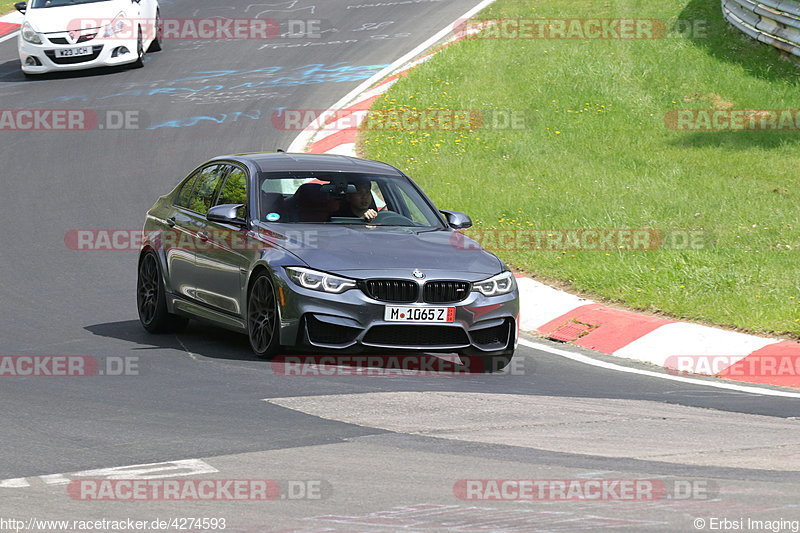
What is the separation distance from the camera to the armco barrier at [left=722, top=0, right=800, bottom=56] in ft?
72.8

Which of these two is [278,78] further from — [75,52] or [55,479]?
[55,479]

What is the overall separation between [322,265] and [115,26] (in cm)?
1593

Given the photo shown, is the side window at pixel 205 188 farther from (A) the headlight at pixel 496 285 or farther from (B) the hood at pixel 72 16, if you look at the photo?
(B) the hood at pixel 72 16

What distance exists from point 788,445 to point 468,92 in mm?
15496

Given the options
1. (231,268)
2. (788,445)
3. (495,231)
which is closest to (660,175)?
(495,231)

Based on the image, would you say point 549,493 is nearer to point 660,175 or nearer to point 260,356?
point 260,356

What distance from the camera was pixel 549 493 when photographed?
247 inches

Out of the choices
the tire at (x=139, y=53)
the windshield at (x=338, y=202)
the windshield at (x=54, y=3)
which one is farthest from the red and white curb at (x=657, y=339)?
the windshield at (x=54, y=3)

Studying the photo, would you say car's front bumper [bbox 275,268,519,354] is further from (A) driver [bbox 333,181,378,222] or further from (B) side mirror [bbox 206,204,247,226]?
(A) driver [bbox 333,181,378,222]

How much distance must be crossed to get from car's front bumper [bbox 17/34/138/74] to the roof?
534 inches

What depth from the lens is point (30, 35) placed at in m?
24.2

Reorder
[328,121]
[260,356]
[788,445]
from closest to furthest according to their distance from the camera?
[788,445] < [260,356] < [328,121]

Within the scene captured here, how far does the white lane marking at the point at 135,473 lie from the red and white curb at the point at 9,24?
2344 centimetres

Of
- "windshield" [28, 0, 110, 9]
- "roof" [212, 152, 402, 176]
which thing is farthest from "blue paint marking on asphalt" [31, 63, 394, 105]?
"roof" [212, 152, 402, 176]
